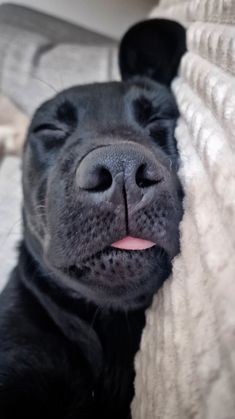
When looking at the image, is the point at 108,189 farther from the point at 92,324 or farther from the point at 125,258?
the point at 92,324

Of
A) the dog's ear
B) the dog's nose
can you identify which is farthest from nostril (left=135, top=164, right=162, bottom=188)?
the dog's ear

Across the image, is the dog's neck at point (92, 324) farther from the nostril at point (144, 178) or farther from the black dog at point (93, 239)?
the nostril at point (144, 178)

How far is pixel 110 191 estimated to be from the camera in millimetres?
672

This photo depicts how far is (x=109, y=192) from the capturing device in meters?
0.67

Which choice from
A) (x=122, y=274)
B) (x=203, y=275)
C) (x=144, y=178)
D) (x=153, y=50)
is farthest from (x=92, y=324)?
(x=153, y=50)

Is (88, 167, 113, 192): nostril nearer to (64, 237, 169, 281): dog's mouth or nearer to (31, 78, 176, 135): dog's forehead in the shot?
(64, 237, 169, 281): dog's mouth

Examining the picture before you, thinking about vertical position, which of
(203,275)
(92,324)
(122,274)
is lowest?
(92,324)

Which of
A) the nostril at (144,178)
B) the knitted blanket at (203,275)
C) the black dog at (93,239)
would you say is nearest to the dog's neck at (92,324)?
the black dog at (93,239)

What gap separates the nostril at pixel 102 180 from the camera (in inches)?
26.9

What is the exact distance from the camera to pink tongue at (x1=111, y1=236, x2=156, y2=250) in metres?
0.71

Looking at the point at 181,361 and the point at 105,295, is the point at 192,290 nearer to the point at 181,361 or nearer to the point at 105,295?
the point at 181,361

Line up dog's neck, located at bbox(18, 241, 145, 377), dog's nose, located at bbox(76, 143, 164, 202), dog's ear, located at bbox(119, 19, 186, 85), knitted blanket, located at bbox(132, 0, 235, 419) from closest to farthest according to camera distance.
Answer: knitted blanket, located at bbox(132, 0, 235, 419) → dog's nose, located at bbox(76, 143, 164, 202) → dog's neck, located at bbox(18, 241, 145, 377) → dog's ear, located at bbox(119, 19, 186, 85)

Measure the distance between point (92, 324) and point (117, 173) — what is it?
15.1 inches

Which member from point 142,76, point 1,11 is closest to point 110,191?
point 142,76
